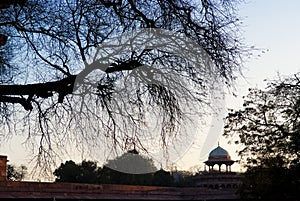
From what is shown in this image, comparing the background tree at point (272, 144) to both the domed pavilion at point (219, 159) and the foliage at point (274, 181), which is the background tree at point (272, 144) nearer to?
the foliage at point (274, 181)

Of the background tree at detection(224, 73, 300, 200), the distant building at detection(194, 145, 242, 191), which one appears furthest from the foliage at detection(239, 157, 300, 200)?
the distant building at detection(194, 145, 242, 191)

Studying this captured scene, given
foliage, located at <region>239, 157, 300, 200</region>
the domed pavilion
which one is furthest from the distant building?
foliage, located at <region>239, 157, 300, 200</region>

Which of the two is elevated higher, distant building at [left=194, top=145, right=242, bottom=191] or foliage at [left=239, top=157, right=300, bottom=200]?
distant building at [left=194, top=145, right=242, bottom=191]

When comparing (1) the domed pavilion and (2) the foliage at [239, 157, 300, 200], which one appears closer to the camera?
(2) the foliage at [239, 157, 300, 200]

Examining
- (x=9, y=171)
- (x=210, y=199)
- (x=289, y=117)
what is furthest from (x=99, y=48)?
(x=9, y=171)

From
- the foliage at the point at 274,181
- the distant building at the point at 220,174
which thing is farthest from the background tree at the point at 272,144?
the distant building at the point at 220,174

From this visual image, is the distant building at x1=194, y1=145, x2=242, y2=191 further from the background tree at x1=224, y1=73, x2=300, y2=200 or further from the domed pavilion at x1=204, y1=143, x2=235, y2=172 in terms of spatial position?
the background tree at x1=224, y1=73, x2=300, y2=200

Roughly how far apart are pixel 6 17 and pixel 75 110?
997 mm

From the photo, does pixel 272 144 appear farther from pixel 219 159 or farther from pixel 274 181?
pixel 219 159

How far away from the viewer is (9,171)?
1495 inches

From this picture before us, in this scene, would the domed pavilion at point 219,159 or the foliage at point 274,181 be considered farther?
the domed pavilion at point 219,159

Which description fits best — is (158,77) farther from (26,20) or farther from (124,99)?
(26,20)

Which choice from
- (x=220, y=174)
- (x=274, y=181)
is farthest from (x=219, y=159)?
(x=274, y=181)

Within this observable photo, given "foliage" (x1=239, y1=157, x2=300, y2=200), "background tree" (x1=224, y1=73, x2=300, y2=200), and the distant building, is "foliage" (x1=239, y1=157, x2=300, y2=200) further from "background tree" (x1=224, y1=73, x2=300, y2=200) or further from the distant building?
the distant building
